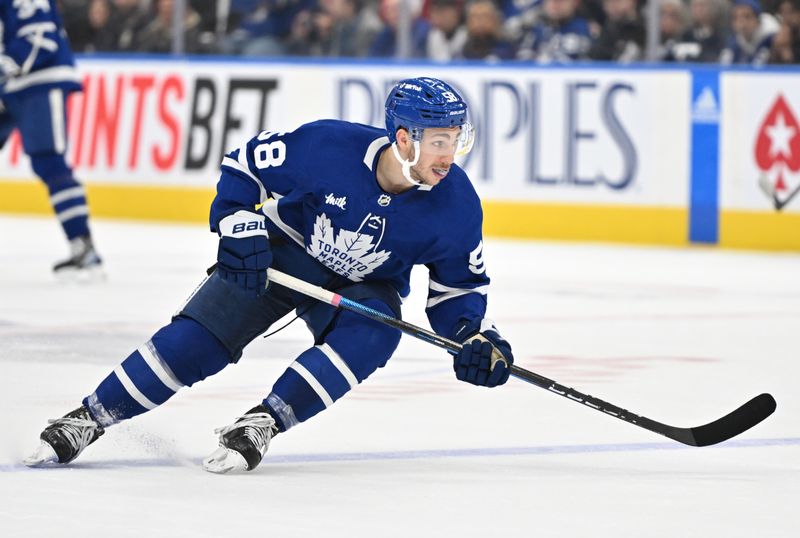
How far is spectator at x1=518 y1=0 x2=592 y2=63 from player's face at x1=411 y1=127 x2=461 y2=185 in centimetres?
586

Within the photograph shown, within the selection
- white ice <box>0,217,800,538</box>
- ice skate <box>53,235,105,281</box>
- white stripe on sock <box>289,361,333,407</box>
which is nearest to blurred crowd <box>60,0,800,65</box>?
white ice <box>0,217,800,538</box>

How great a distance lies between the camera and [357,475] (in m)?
3.61

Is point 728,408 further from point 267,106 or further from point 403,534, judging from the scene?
point 267,106

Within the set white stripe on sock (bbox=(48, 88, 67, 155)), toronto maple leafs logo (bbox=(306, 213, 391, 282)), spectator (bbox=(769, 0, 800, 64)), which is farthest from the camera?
spectator (bbox=(769, 0, 800, 64))

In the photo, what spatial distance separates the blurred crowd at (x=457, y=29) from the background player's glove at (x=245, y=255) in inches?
224

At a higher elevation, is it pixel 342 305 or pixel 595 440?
pixel 342 305

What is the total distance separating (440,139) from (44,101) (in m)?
4.33

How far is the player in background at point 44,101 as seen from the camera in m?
7.60

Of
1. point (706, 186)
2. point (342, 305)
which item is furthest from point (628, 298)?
point (342, 305)

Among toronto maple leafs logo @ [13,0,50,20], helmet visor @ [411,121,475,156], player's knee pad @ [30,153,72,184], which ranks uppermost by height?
helmet visor @ [411,121,475,156]

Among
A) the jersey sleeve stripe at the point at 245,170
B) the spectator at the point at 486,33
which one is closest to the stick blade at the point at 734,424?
the jersey sleeve stripe at the point at 245,170

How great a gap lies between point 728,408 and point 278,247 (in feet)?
4.47

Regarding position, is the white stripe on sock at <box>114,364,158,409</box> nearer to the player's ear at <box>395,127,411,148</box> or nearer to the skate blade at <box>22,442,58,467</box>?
the skate blade at <box>22,442,58,467</box>

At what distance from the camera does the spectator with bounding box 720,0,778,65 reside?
29.2 ft
